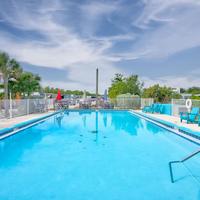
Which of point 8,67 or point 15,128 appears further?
point 8,67

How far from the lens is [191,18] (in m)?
14.0

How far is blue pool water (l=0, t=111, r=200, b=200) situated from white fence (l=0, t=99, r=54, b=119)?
4.93m

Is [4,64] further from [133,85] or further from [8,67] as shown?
[133,85]

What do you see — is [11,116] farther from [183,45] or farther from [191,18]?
[183,45]

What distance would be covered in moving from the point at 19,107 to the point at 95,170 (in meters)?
10.7

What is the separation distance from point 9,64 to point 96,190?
23389mm

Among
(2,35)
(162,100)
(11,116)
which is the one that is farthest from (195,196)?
(162,100)

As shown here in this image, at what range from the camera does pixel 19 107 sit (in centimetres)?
1430

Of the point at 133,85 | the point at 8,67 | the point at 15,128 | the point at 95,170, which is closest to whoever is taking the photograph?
the point at 95,170

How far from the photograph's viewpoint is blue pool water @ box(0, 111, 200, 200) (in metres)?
3.62

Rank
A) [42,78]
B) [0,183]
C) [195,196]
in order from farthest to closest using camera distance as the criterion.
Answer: [42,78], [0,183], [195,196]

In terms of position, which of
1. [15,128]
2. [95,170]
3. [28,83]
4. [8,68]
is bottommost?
[95,170]

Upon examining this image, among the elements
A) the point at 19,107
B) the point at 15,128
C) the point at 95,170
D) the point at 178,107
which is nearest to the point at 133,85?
the point at 178,107

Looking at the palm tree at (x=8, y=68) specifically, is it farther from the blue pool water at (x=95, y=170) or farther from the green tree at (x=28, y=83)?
the blue pool water at (x=95, y=170)
